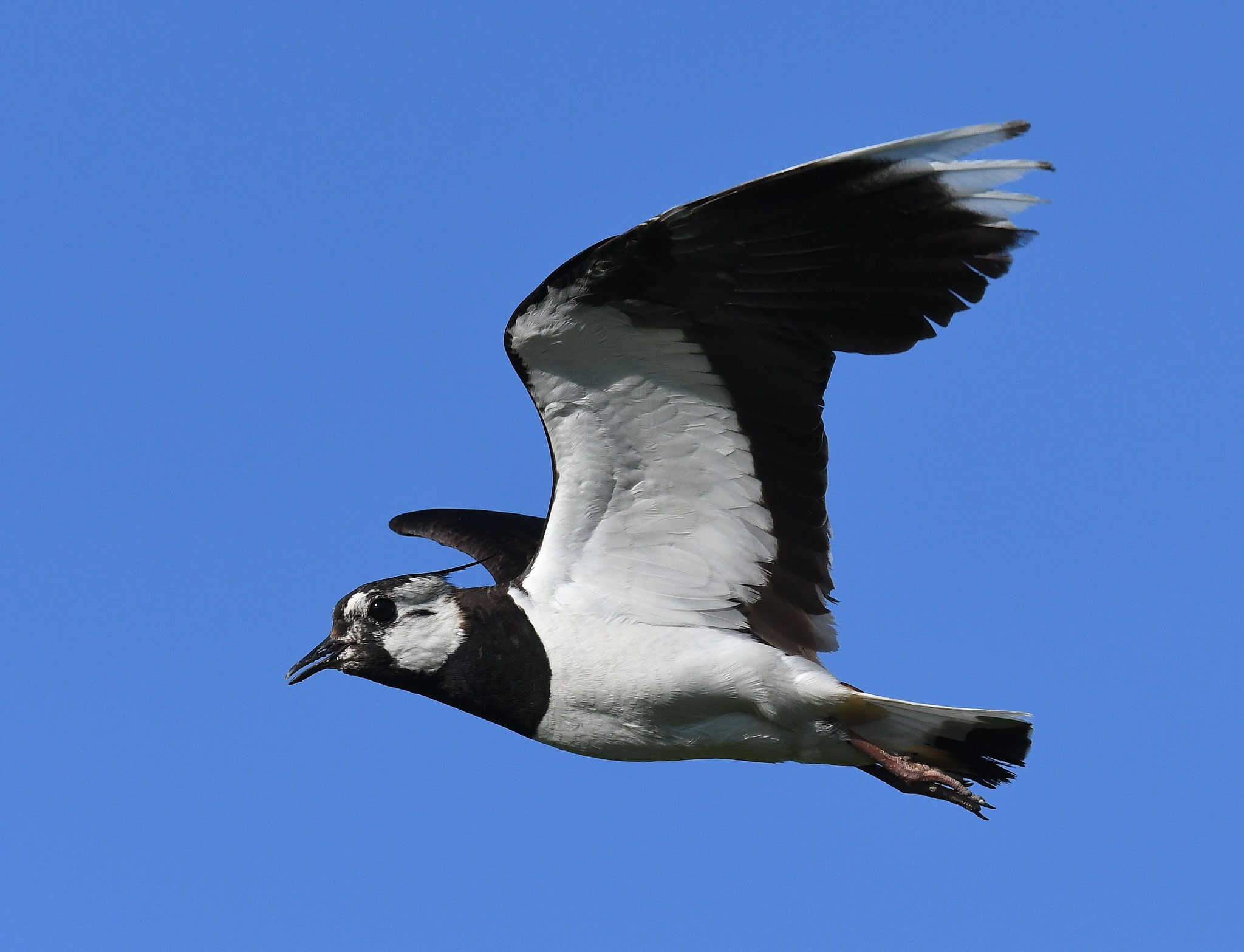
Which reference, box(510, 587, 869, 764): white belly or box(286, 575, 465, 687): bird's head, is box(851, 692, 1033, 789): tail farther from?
box(286, 575, 465, 687): bird's head

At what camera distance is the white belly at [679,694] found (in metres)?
6.20

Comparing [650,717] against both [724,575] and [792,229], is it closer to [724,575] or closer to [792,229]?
[724,575]

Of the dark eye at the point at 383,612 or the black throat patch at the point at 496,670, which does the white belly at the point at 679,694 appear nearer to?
the black throat patch at the point at 496,670

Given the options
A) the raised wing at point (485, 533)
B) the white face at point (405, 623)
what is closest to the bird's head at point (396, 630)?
the white face at point (405, 623)

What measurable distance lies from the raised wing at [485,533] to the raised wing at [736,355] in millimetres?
1174

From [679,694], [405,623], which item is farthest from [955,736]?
[405,623]

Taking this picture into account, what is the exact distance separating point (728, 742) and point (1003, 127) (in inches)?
112

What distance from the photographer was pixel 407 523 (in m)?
8.52

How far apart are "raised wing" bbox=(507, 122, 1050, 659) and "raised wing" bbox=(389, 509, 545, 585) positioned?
1174 mm

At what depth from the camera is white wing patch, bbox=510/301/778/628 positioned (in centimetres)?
583

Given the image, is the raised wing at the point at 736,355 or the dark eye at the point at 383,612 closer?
the raised wing at the point at 736,355

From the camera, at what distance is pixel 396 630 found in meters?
6.69

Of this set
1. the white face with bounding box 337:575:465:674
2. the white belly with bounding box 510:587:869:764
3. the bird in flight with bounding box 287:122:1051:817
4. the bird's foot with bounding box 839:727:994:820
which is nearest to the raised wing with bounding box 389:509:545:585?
the white face with bounding box 337:575:465:674

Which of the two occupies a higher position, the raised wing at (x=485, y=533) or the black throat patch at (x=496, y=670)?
the raised wing at (x=485, y=533)
